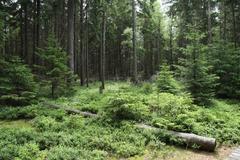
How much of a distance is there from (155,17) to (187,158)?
36167 mm

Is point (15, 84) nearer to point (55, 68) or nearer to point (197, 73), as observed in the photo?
point (55, 68)

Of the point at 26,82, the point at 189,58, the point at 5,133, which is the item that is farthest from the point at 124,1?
the point at 5,133

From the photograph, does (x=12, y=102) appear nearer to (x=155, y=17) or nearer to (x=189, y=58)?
(x=189, y=58)

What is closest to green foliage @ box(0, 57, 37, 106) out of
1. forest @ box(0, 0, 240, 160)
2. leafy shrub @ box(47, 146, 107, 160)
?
forest @ box(0, 0, 240, 160)

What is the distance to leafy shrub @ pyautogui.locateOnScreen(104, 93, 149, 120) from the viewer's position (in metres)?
11.4

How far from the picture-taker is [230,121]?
12195 millimetres

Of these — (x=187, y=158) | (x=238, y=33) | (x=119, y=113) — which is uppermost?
(x=238, y=33)

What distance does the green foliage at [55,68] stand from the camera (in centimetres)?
1838

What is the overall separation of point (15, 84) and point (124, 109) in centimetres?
741

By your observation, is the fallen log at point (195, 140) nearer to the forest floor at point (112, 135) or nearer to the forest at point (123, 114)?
the forest at point (123, 114)

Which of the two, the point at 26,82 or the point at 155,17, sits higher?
the point at 155,17

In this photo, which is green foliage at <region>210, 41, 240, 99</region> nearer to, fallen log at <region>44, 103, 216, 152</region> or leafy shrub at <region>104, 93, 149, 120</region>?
leafy shrub at <region>104, 93, 149, 120</region>

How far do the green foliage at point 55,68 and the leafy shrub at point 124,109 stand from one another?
767 centimetres

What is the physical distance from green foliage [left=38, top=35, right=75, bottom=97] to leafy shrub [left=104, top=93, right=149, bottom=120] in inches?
302
